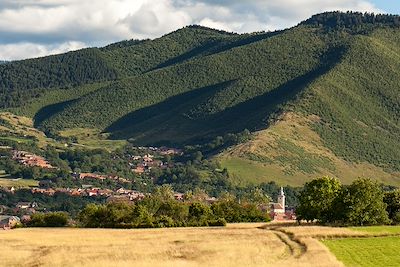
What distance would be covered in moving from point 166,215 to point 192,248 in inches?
1737

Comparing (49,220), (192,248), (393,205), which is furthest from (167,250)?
(49,220)

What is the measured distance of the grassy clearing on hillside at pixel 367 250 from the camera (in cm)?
5591

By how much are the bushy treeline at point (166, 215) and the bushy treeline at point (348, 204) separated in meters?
10.8

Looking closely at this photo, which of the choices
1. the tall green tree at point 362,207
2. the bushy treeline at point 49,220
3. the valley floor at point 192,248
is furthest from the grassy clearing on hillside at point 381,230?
the bushy treeline at point 49,220

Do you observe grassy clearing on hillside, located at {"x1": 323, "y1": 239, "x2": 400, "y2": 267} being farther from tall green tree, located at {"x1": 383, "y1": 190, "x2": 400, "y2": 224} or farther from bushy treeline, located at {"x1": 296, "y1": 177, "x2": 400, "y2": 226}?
tall green tree, located at {"x1": 383, "y1": 190, "x2": 400, "y2": 224}

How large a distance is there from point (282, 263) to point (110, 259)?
11438mm

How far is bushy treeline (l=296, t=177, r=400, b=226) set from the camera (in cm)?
9350

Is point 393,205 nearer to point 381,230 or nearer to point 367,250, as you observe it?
point 381,230

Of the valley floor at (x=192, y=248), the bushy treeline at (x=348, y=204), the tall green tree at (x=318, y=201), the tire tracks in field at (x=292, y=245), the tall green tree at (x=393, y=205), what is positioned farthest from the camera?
the tall green tree at (x=393, y=205)

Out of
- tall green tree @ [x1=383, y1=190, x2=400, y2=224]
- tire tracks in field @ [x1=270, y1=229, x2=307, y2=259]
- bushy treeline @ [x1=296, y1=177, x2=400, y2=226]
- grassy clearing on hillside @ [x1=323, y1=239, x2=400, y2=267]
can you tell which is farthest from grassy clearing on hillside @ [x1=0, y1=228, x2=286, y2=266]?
tall green tree @ [x1=383, y1=190, x2=400, y2=224]

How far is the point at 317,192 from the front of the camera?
320 ft

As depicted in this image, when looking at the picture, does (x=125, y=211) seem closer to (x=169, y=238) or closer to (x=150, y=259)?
(x=169, y=238)

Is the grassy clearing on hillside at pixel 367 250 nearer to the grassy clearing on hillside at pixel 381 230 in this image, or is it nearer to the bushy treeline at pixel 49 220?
the grassy clearing on hillside at pixel 381 230

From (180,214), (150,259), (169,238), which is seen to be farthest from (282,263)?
(180,214)
